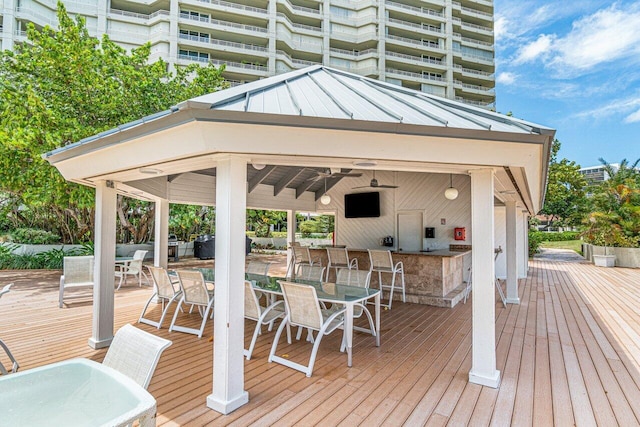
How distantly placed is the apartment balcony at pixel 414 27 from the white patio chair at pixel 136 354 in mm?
36605

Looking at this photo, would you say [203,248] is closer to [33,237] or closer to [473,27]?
[33,237]

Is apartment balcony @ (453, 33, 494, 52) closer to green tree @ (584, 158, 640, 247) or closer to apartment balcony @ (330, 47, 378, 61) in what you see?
apartment balcony @ (330, 47, 378, 61)

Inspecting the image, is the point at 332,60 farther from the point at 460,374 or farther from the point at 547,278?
the point at 460,374

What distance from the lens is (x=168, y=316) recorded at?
5449 mm

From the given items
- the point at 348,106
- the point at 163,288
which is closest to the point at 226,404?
the point at 348,106

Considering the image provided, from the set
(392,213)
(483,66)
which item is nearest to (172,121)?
(392,213)

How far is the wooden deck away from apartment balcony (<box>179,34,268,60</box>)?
25610mm

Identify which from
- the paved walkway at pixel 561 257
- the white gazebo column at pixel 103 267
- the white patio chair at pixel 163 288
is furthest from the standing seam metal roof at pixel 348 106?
the paved walkway at pixel 561 257

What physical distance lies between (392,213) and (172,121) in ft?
25.1

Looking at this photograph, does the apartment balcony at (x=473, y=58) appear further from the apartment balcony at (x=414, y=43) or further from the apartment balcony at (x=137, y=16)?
the apartment balcony at (x=137, y=16)

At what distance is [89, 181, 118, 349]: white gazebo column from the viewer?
4.06m

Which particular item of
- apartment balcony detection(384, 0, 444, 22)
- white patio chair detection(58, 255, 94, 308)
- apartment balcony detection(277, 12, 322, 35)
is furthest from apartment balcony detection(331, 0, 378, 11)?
white patio chair detection(58, 255, 94, 308)

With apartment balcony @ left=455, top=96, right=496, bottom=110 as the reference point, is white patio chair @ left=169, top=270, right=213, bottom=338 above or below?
below

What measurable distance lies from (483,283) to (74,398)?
324cm
